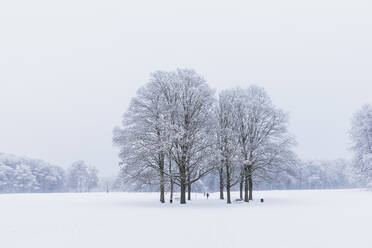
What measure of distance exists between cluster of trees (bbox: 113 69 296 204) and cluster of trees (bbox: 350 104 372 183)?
23.9 metres

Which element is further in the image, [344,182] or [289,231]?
[344,182]

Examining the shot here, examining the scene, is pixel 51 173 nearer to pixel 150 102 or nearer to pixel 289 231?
pixel 150 102

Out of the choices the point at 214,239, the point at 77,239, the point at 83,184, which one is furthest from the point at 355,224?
the point at 83,184

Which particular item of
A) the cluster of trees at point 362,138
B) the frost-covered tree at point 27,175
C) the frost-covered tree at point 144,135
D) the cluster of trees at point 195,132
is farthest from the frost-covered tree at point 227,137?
the frost-covered tree at point 27,175

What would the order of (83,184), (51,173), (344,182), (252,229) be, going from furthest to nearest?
(344,182), (83,184), (51,173), (252,229)

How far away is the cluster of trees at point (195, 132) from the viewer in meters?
30.1

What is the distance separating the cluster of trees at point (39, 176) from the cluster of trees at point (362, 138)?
314 ft

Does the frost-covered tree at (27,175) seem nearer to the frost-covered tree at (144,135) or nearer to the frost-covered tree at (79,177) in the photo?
the frost-covered tree at (79,177)

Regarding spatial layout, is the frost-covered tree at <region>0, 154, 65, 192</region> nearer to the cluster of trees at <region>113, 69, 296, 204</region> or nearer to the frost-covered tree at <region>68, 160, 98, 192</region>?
the frost-covered tree at <region>68, 160, 98, 192</region>

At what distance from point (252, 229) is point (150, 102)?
2185 centimetres

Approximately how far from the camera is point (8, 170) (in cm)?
9675

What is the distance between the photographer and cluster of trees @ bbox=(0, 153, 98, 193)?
96.6m

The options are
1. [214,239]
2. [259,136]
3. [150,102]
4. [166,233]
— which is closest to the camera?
[214,239]

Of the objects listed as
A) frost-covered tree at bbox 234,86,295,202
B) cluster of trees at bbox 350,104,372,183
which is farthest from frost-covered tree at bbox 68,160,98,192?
cluster of trees at bbox 350,104,372,183
